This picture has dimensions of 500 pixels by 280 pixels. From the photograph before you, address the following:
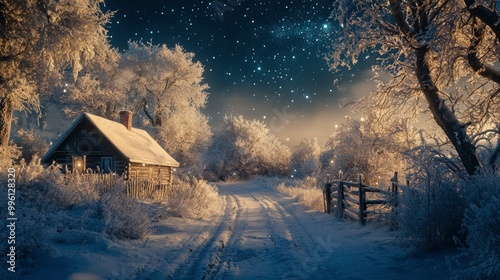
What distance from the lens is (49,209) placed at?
320 inches

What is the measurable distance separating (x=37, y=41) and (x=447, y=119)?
1404 centimetres

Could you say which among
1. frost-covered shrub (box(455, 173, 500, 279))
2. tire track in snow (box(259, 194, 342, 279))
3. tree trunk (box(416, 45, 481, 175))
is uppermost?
tree trunk (box(416, 45, 481, 175))

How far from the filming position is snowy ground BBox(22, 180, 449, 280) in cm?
516

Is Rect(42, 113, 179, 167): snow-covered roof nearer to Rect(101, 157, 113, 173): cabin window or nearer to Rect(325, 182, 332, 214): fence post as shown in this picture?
Rect(101, 157, 113, 173): cabin window

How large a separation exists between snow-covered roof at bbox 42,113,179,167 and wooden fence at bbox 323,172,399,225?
12634mm

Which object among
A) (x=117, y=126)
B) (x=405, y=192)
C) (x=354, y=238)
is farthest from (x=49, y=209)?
(x=117, y=126)

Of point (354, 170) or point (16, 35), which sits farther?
point (354, 170)

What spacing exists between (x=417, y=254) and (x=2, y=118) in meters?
15.8

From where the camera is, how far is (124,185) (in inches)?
500

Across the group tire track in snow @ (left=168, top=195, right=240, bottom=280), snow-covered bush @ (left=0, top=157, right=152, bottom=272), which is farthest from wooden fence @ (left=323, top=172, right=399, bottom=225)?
snow-covered bush @ (left=0, top=157, right=152, bottom=272)

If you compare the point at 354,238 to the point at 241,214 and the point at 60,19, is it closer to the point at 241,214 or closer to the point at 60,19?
the point at 241,214

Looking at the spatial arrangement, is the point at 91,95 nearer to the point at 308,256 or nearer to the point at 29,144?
the point at 29,144

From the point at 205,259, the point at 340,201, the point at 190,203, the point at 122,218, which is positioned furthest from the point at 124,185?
the point at 340,201

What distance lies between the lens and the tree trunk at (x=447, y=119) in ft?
22.7
